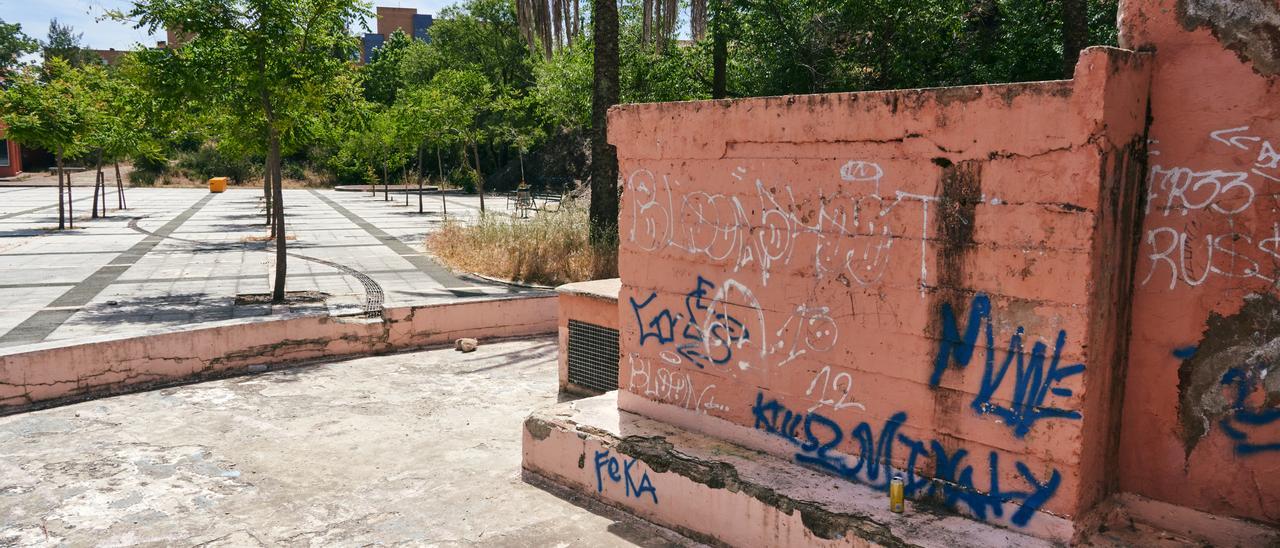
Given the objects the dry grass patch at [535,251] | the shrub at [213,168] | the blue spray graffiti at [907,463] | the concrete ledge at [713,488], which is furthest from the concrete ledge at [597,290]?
the shrub at [213,168]

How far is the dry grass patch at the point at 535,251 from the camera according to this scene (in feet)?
41.6

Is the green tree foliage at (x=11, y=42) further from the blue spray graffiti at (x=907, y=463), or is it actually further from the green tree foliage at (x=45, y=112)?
the blue spray graffiti at (x=907, y=463)

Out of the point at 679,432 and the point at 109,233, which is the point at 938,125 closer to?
the point at 679,432

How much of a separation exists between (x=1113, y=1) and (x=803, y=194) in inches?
426

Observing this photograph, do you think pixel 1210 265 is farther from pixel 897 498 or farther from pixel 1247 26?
pixel 897 498

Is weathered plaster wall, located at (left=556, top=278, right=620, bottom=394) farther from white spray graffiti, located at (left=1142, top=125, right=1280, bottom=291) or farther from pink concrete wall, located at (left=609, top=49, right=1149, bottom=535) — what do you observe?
white spray graffiti, located at (left=1142, top=125, right=1280, bottom=291)

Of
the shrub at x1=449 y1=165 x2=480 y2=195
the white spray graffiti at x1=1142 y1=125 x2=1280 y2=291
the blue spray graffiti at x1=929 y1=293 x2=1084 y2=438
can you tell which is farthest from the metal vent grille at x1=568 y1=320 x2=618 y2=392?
the shrub at x1=449 y1=165 x2=480 y2=195

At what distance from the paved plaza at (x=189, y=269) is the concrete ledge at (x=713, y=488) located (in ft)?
14.9

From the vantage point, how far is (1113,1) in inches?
502

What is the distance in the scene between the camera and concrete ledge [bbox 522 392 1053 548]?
12.9ft

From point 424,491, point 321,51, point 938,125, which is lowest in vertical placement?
point 424,491

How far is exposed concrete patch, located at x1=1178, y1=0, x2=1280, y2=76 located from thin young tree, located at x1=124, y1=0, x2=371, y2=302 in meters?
9.13

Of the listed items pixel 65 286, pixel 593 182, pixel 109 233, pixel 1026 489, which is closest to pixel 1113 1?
pixel 593 182

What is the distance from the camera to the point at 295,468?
581cm
